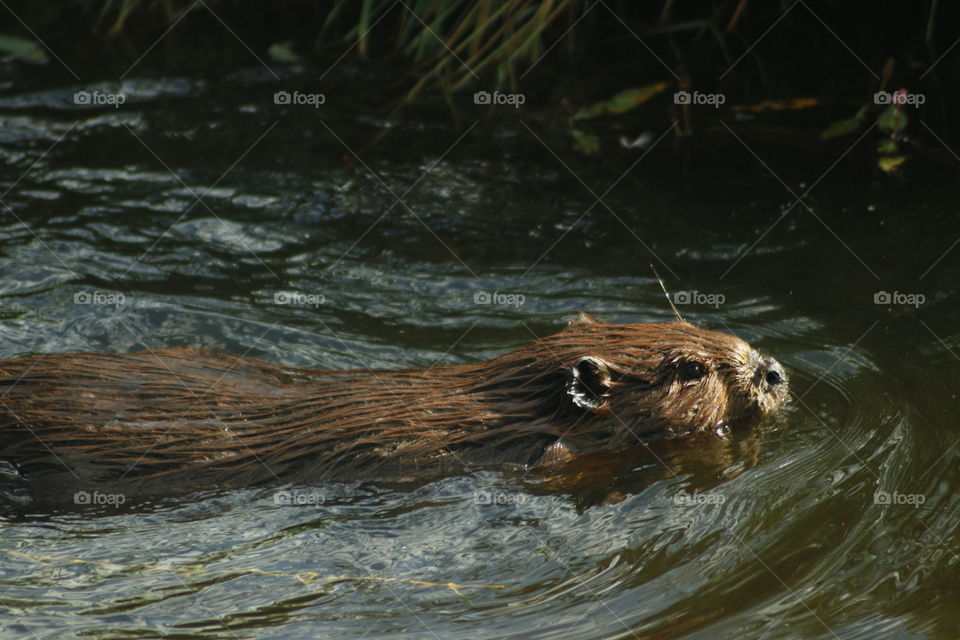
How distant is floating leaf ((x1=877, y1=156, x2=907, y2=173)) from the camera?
687cm

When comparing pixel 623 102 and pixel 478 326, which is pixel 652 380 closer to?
pixel 478 326

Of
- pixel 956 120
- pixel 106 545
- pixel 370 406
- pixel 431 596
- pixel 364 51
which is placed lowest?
pixel 431 596

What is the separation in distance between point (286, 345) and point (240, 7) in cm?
455

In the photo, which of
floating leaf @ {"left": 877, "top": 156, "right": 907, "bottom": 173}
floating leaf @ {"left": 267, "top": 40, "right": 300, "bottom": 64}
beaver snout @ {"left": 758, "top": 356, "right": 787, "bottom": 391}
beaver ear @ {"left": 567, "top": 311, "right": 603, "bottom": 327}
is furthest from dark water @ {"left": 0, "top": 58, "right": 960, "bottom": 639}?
beaver ear @ {"left": 567, "top": 311, "right": 603, "bottom": 327}

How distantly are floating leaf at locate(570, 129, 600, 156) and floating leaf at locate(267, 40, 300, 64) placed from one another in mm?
2443

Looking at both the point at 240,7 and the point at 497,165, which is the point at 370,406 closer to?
the point at 497,165

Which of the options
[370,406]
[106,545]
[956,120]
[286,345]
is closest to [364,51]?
[286,345]

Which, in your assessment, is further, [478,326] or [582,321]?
[478,326]

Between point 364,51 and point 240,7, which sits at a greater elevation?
point 240,7

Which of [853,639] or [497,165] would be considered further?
[497,165]

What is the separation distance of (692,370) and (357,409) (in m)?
1.42

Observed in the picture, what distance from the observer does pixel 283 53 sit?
8711mm

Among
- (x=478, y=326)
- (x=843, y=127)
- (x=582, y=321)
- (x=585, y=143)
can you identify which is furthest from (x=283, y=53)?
(x=582, y=321)

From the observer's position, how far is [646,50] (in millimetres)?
7875
